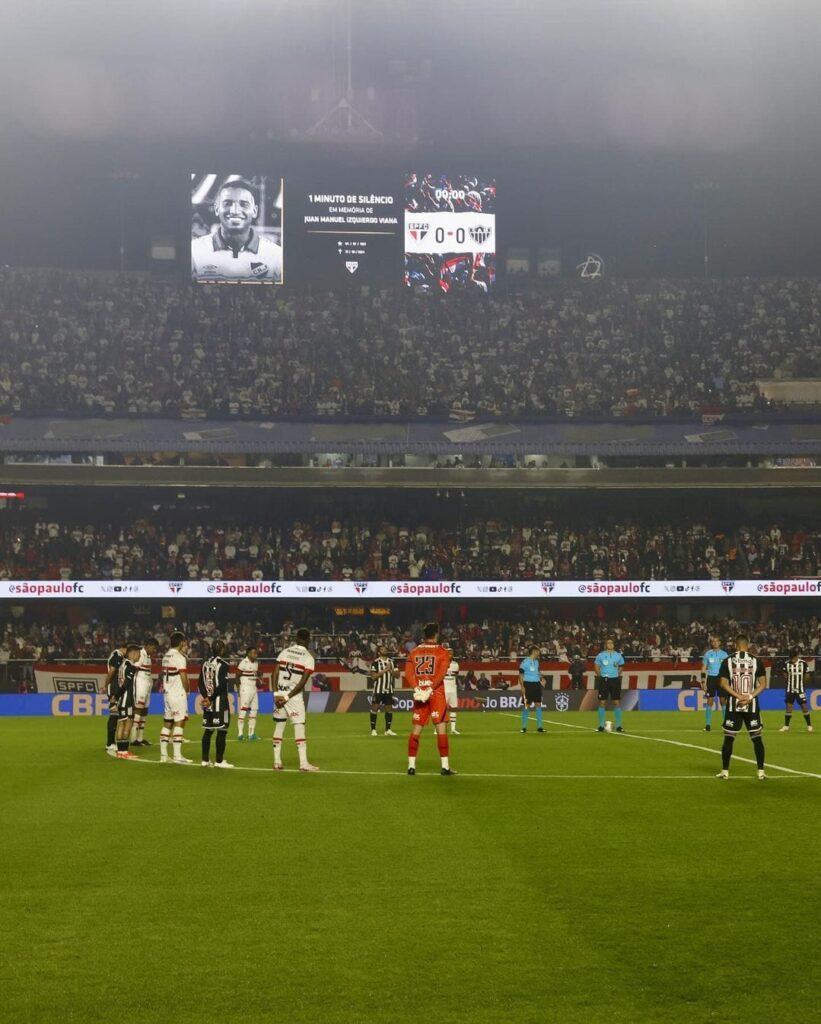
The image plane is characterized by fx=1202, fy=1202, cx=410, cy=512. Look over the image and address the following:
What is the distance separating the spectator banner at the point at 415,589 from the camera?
5138 cm

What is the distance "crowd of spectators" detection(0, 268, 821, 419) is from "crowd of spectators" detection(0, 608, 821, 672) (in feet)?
33.3

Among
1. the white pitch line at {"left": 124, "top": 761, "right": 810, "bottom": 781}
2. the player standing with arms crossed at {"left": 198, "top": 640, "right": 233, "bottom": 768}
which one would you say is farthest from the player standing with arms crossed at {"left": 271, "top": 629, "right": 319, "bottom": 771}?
the player standing with arms crossed at {"left": 198, "top": 640, "right": 233, "bottom": 768}

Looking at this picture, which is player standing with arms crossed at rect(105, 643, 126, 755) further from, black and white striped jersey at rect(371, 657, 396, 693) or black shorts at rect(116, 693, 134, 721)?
black and white striped jersey at rect(371, 657, 396, 693)

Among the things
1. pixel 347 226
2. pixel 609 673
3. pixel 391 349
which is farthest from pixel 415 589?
pixel 609 673

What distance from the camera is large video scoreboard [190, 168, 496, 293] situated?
197 ft

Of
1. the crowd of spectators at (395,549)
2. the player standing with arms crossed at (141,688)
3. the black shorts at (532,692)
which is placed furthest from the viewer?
the crowd of spectators at (395,549)

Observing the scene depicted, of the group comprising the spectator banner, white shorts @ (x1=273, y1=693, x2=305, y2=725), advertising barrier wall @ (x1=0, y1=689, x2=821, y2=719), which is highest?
the spectator banner

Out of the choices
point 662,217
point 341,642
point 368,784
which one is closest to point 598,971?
point 368,784

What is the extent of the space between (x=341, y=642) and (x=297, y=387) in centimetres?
1430

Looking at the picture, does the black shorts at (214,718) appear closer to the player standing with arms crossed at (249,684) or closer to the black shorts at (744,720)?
the player standing with arms crossed at (249,684)

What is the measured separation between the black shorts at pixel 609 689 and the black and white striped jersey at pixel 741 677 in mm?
11099

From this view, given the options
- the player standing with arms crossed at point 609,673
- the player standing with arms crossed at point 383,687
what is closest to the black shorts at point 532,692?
the player standing with arms crossed at point 609,673

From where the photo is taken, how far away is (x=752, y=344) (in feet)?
207

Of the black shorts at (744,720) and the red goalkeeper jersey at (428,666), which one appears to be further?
the red goalkeeper jersey at (428,666)
